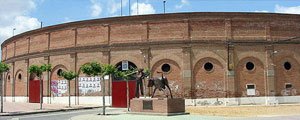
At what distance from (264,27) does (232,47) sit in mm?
3656

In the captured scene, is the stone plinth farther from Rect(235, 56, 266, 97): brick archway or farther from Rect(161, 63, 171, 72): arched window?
Rect(235, 56, 266, 97): brick archway

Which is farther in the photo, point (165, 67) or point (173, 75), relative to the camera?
point (165, 67)

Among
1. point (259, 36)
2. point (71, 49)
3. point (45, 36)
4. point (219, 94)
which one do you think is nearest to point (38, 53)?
point (45, 36)

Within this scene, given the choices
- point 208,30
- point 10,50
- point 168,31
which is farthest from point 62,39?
point 208,30

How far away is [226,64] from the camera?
37.9 meters

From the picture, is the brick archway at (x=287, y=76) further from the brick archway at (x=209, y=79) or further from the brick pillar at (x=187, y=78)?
the brick pillar at (x=187, y=78)

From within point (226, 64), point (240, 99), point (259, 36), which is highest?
point (259, 36)

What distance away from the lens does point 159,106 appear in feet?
76.3

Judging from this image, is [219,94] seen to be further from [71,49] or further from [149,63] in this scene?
[71,49]

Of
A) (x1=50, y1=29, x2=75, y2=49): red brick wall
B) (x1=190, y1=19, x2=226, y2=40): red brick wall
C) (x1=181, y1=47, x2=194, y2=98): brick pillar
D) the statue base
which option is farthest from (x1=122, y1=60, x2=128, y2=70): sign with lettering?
the statue base

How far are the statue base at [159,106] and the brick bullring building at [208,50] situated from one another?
13.3 m

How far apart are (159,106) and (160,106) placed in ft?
0.31

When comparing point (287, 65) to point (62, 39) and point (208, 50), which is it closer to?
point (208, 50)

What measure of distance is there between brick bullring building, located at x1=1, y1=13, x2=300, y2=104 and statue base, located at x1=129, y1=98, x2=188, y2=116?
43.6ft
